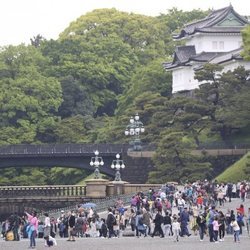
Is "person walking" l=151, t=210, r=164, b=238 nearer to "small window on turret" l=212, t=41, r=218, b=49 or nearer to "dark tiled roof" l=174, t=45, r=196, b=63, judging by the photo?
"dark tiled roof" l=174, t=45, r=196, b=63

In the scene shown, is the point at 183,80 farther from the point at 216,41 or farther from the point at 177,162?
the point at 177,162

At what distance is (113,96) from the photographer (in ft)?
416

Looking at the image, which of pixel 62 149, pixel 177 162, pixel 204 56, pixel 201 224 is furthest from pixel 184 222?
pixel 204 56

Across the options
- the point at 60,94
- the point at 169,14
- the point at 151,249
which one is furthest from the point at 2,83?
the point at 151,249

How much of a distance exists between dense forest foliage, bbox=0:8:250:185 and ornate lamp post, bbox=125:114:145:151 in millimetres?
1597

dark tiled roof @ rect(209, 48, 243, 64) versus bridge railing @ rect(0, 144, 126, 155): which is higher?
dark tiled roof @ rect(209, 48, 243, 64)

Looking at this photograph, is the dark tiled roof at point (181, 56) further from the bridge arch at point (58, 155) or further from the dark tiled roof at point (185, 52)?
the bridge arch at point (58, 155)

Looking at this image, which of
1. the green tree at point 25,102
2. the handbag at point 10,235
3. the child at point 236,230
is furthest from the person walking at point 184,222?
the green tree at point 25,102

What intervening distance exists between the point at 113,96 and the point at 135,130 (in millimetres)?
38828

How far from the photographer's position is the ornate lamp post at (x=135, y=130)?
88.1m

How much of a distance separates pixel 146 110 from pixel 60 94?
757 inches

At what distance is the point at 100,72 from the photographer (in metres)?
125

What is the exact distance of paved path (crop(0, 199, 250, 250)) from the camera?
4312 centimetres

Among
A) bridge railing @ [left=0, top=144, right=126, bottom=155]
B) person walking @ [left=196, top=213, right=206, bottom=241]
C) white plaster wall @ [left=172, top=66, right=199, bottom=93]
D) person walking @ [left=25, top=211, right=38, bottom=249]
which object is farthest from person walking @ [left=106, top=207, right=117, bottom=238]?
white plaster wall @ [left=172, top=66, right=199, bottom=93]
